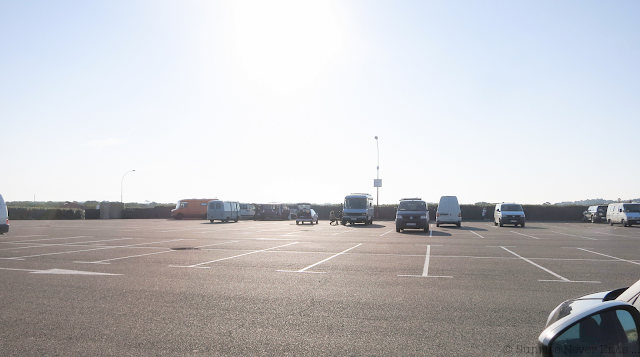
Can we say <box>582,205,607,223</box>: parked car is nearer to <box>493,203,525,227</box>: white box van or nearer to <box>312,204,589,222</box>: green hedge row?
<box>312,204,589,222</box>: green hedge row

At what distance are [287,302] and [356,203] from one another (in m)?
30.4

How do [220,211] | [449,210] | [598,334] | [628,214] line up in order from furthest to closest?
1. [220,211]
2. [628,214]
3. [449,210]
4. [598,334]

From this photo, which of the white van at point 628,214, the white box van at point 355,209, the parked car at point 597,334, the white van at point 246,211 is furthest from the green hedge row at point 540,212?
the parked car at point 597,334

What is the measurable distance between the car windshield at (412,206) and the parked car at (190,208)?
32366mm

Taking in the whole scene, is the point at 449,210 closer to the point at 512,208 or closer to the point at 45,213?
the point at 512,208

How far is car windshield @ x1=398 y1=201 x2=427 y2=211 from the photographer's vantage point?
28062mm

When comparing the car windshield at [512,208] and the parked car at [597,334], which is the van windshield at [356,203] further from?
the parked car at [597,334]

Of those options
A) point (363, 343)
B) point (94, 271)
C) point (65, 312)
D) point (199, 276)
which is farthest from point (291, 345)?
point (94, 271)

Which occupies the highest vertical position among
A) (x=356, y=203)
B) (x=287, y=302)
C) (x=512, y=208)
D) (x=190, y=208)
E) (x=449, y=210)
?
(x=356, y=203)

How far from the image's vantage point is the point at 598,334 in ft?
6.40

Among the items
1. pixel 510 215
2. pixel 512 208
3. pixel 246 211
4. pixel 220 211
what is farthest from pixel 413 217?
pixel 246 211

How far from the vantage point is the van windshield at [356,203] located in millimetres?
37375

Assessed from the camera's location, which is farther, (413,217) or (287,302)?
(413,217)

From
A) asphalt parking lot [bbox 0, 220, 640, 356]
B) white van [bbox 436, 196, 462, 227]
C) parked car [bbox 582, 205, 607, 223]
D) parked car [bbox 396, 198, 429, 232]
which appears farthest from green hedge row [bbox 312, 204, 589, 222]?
asphalt parking lot [bbox 0, 220, 640, 356]
